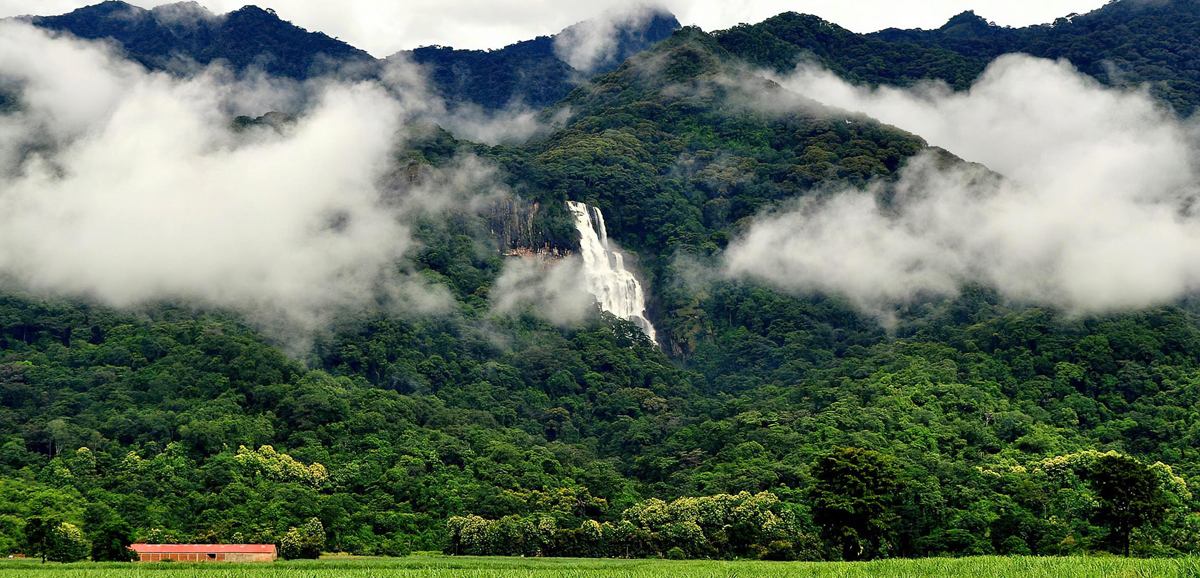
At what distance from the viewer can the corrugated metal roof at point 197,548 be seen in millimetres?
71312

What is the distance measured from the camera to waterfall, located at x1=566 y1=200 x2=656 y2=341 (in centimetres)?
16062

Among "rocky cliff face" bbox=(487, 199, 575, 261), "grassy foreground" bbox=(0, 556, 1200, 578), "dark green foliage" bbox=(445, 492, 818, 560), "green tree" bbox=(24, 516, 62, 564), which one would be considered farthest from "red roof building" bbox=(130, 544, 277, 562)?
"rocky cliff face" bbox=(487, 199, 575, 261)

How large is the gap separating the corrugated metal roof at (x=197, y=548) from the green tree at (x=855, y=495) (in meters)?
34.4

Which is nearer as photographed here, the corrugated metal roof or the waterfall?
the corrugated metal roof

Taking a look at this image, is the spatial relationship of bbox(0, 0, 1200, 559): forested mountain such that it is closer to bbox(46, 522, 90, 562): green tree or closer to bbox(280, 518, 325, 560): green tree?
bbox(46, 522, 90, 562): green tree

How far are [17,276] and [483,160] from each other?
62.7 m

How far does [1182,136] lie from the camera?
18288cm

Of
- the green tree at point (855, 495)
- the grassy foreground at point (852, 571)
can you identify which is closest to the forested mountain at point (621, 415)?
the green tree at point (855, 495)

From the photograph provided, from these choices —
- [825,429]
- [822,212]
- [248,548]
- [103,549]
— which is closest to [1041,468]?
[825,429]

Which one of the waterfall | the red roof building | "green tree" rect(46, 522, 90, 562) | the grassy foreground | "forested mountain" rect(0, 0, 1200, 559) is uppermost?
the waterfall

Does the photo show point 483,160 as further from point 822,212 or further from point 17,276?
point 17,276

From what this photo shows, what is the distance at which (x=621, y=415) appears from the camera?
125812mm

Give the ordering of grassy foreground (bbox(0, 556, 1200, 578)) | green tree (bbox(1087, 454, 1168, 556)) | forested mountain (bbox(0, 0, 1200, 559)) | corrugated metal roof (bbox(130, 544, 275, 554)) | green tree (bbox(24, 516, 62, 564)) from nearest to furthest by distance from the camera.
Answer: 1. grassy foreground (bbox(0, 556, 1200, 578))
2. green tree (bbox(1087, 454, 1168, 556))
3. green tree (bbox(24, 516, 62, 564))
4. corrugated metal roof (bbox(130, 544, 275, 554))
5. forested mountain (bbox(0, 0, 1200, 559))

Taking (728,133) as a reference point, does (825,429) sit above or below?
below
